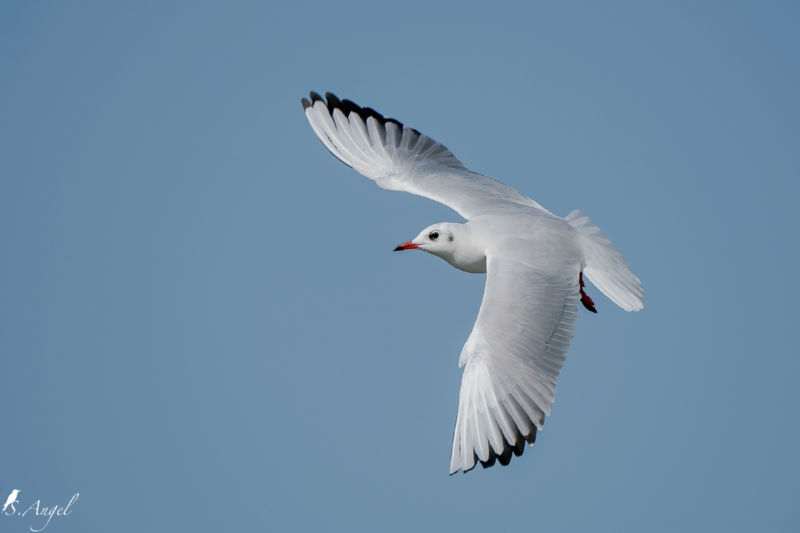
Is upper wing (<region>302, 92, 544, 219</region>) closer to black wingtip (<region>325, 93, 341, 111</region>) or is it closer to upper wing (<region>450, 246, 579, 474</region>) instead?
black wingtip (<region>325, 93, 341, 111</region>)

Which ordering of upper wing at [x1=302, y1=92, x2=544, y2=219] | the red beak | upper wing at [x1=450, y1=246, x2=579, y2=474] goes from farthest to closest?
upper wing at [x1=302, y1=92, x2=544, y2=219] → the red beak → upper wing at [x1=450, y1=246, x2=579, y2=474]

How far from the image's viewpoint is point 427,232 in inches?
321

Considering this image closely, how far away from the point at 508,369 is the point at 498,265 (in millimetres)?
939

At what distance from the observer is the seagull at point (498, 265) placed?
6660 millimetres

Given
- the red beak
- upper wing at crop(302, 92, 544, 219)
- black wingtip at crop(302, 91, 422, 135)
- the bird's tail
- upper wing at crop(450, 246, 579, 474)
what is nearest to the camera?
upper wing at crop(450, 246, 579, 474)

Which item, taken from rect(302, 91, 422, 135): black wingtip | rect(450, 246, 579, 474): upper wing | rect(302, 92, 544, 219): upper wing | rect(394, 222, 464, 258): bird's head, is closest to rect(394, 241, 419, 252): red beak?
rect(394, 222, 464, 258): bird's head

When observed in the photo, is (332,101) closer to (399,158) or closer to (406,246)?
(399,158)

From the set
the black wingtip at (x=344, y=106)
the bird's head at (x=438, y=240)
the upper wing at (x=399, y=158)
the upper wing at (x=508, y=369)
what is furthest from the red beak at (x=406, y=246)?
the black wingtip at (x=344, y=106)

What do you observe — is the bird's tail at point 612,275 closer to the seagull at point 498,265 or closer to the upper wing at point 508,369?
the seagull at point 498,265

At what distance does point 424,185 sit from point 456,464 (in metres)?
3.25

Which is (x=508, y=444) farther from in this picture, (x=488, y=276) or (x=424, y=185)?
(x=424, y=185)

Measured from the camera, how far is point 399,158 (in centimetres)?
953

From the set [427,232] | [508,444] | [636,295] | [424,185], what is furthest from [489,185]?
[508,444]

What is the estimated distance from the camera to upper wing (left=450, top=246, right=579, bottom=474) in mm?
6594
